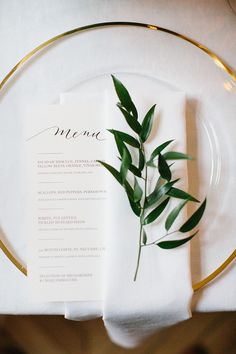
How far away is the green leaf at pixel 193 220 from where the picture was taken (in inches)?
17.3

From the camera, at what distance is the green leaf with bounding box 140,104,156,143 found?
45cm

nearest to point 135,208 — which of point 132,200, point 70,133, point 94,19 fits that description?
point 132,200

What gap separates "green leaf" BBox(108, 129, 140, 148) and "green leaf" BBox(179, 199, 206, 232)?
101 mm

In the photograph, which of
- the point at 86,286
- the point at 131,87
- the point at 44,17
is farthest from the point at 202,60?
the point at 86,286

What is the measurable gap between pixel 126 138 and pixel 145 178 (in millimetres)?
51

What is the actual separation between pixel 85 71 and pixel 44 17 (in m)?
0.10

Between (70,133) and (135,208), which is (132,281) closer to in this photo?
(135,208)

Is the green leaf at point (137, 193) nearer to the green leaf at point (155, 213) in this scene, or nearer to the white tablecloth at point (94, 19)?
the green leaf at point (155, 213)

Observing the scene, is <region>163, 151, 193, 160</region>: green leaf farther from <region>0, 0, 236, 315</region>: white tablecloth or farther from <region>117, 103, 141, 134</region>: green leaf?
<region>0, 0, 236, 315</region>: white tablecloth

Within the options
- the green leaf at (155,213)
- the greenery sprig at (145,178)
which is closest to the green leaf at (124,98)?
the greenery sprig at (145,178)

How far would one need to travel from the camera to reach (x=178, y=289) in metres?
0.44

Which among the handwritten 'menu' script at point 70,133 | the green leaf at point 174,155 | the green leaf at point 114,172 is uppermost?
the handwritten 'menu' script at point 70,133

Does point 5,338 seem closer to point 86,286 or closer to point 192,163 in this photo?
point 86,286

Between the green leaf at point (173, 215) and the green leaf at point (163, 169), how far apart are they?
32 mm
